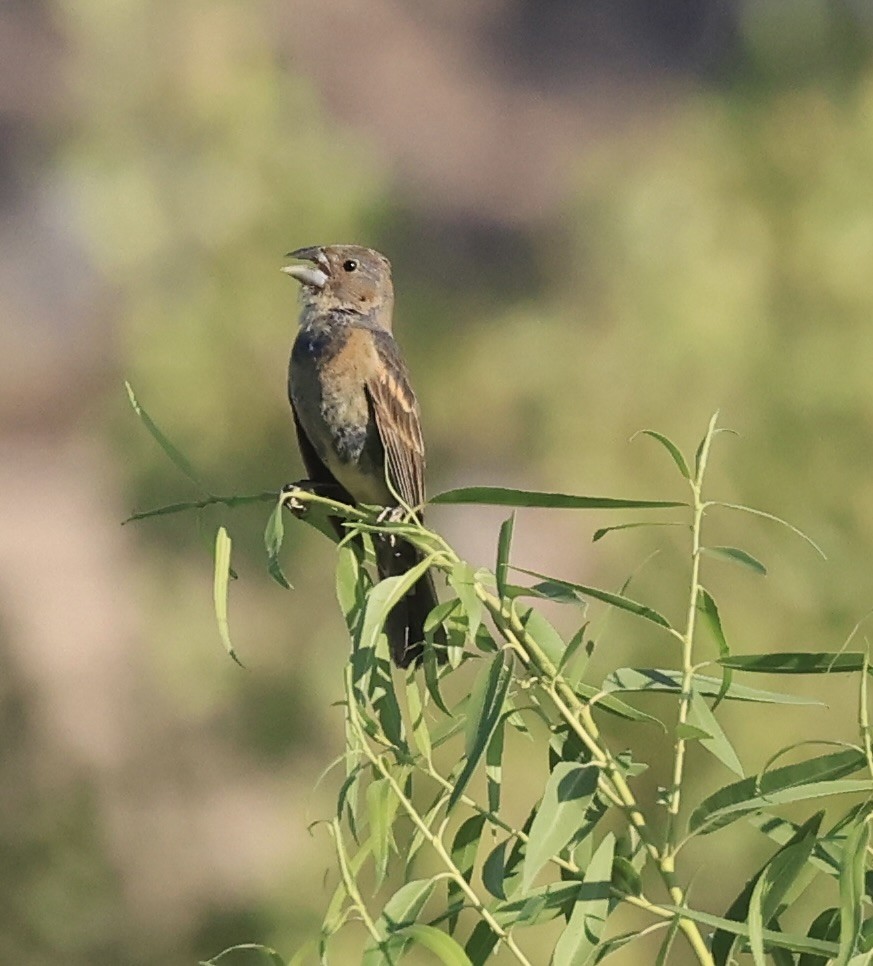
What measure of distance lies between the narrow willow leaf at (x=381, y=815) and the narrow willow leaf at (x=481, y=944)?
9cm

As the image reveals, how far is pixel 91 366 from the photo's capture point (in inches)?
219

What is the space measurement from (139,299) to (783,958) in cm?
397

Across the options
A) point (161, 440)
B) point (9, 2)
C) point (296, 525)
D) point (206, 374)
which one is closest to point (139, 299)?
point (206, 374)

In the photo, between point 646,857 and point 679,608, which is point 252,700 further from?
point 646,857

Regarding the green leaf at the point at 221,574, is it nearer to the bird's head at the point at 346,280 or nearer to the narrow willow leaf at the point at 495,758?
the narrow willow leaf at the point at 495,758

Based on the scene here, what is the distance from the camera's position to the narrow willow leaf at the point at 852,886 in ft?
3.73

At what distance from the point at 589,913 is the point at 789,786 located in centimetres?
16

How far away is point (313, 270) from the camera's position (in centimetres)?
303

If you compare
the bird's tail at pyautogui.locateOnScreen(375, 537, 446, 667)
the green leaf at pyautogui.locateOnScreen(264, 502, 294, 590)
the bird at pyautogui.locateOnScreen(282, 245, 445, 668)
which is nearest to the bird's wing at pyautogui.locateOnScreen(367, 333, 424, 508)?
the bird at pyautogui.locateOnScreen(282, 245, 445, 668)

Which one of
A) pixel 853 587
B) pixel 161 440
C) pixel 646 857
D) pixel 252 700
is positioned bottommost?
pixel 252 700

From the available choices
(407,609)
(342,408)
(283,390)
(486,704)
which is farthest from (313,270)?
(486,704)

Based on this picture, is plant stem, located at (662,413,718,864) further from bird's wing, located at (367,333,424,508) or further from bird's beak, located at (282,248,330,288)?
bird's beak, located at (282,248,330,288)

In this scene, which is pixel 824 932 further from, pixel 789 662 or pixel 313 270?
pixel 313 270

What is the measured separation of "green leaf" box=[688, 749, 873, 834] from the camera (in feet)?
4.11
